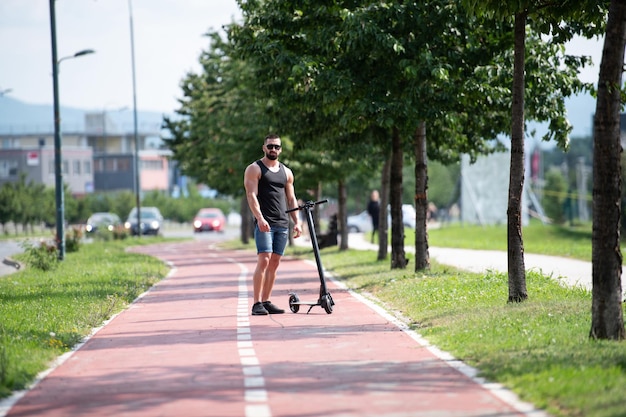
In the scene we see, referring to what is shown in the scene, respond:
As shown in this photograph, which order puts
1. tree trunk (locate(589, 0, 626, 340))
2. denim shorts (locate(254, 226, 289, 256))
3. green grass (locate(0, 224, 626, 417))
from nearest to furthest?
green grass (locate(0, 224, 626, 417)) → tree trunk (locate(589, 0, 626, 340)) → denim shorts (locate(254, 226, 289, 256))

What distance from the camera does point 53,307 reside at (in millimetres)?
17406

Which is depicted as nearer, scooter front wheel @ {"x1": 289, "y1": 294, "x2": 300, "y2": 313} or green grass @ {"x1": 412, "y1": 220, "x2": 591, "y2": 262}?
scooter front wheel @ {"x1": 289, "y1": 294, "x2": 300, "y2": 313}

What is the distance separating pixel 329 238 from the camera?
44.1 metres

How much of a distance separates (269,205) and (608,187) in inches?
208

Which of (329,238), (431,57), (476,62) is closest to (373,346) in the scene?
(431,57)

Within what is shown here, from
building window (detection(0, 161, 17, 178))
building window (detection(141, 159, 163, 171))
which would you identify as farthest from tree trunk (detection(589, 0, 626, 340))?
building window (detection(141, 159, 163, 171))

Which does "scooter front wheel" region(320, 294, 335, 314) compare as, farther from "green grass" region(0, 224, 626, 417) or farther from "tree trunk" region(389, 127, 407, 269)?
"tree trunk" region(389, 127, 407, 269)

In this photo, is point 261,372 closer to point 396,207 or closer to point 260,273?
point 260,273

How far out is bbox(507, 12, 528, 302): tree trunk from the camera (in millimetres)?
15789

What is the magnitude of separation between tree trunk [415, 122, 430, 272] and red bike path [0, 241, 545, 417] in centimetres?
698

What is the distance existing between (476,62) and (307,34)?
3.11 metres

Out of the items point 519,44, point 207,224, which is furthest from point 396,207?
point 207,224

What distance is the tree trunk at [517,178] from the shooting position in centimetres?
1579

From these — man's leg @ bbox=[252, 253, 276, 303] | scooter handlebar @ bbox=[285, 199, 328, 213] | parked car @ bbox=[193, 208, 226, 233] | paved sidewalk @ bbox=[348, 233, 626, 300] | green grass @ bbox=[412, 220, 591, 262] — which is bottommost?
parked car @ bbox=[193, 208, 226, 233]
